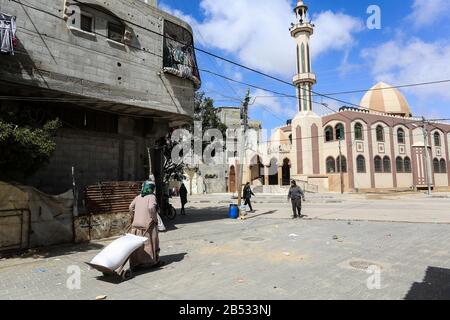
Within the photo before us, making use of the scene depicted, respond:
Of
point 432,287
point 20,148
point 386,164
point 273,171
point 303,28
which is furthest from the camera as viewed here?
point 273,171

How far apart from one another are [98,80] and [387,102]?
162 feet

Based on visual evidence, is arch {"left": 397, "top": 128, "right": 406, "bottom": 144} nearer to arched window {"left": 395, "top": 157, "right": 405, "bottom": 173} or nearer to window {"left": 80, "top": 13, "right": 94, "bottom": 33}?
arched window {"left": 395, "top": 157, "right": 405, "bottom": 173}

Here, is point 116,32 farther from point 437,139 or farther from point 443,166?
point 443,166

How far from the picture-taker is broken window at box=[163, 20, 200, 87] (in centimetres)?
1509

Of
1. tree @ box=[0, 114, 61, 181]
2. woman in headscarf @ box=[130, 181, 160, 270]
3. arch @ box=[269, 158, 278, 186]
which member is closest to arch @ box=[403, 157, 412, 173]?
Answer: arch @ box=[269, 158, 278, 186]

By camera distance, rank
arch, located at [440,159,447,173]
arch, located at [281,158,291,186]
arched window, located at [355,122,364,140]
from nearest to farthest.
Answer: arched window, located at [355,122,364,140]
arch, located at [281,158,291,186]
arch, located at [440,159,447,173]

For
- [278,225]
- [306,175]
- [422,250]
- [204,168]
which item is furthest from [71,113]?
[204,168]

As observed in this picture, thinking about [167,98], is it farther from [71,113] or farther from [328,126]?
[328,126]

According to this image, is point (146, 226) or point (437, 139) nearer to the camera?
point (146, 226)

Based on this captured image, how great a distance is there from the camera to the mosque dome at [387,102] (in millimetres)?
51625

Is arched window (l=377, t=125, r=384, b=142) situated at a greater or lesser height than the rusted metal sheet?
greater

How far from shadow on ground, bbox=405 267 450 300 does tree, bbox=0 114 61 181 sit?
9.30 metres

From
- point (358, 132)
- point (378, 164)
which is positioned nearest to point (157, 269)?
point (358, 132)

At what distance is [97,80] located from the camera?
12.7m
